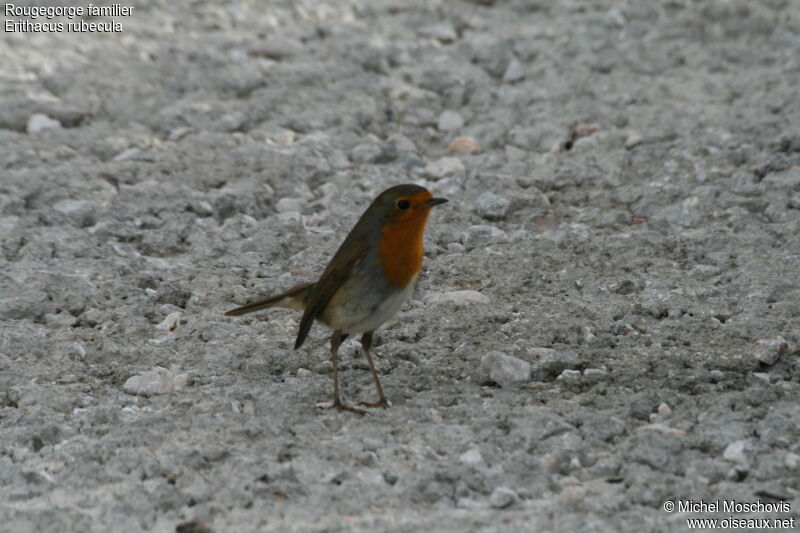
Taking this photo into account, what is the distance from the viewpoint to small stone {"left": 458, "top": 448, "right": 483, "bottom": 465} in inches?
147

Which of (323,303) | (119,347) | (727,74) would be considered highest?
(727,74)

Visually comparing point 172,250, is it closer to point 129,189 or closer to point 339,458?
point 129,189

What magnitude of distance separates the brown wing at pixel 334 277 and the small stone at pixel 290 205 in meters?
1.52

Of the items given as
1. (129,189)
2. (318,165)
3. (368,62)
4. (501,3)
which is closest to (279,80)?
(368,62)

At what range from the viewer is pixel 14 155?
6.16 m

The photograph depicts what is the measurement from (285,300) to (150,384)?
2.28 ft

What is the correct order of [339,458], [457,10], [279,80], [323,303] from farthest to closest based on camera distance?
1. [457,10]
2. [279,80]
3. [323,303]
4. [339,458]

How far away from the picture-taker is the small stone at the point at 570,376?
4.33 m

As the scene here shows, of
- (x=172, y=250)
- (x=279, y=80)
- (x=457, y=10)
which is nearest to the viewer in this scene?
(x=172, y=250)

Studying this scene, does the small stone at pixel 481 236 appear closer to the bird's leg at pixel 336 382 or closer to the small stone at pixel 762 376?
the bird's leg at pixel 336 382

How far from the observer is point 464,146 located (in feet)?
21.6

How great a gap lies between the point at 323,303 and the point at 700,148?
292cm

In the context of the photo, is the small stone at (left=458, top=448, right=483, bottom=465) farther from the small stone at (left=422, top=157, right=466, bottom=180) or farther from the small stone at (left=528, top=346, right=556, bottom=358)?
the small stone at (left=422, top=157, right=466, bottom=180)

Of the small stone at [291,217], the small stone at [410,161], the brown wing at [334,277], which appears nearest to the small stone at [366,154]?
the small stone at [410,161]
